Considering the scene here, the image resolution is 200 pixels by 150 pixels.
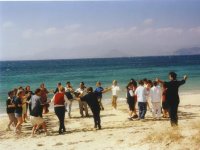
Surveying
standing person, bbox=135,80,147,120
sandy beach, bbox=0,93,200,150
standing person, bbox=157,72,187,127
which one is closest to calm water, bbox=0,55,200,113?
sandy beach, bbox=0,93,200,150

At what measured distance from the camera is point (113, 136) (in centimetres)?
1107

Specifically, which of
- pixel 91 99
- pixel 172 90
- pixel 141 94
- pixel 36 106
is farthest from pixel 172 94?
pixel 36 106

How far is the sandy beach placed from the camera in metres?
9.15

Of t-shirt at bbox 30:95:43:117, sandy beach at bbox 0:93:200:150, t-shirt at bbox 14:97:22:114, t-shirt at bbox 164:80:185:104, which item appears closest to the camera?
sandy beach at bbox 0:93:200:150

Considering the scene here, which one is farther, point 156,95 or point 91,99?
point 156,95

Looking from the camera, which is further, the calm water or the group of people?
the calm water

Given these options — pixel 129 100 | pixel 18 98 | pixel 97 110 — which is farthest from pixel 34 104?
pixel 129 100

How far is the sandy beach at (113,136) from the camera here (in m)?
9.15

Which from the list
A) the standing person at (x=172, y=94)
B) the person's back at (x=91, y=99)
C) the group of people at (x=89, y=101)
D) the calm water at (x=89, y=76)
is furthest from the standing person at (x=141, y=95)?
the calm water at (x=89, y=76)

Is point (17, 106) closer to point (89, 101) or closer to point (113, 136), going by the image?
point (89, 101)

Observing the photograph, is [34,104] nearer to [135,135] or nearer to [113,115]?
[135,135]

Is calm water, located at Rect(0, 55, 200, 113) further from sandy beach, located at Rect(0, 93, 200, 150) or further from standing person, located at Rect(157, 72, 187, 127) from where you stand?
standing person, located at Rect(157, 72, 187, 127)

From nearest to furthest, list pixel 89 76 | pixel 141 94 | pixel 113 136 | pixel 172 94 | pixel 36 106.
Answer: pixel 172 94 → pixel 113 136 → pixel 36 106 → pixel 141 94 → pixel 89 76

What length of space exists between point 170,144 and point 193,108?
10.3 metres
